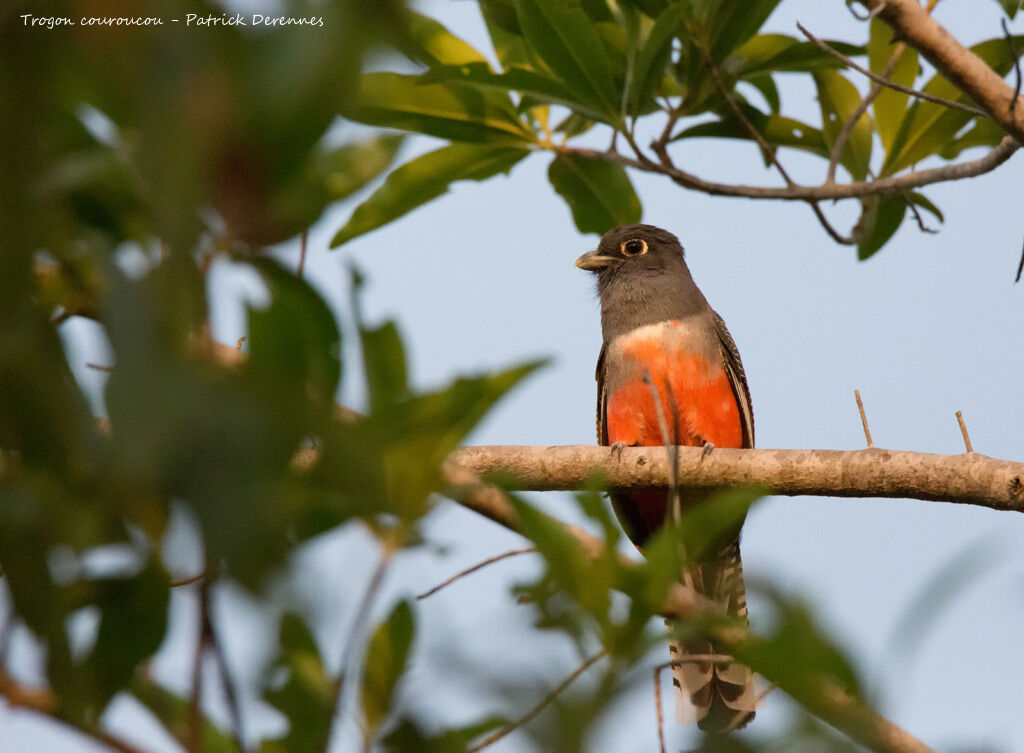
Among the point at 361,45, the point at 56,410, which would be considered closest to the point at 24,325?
the point at 56,410

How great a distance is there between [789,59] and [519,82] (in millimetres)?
1429

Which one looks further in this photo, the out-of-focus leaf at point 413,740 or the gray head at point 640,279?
the gray head at point 640,279

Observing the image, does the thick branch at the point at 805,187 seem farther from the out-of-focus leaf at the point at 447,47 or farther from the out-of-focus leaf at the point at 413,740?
the out-of-focus leaf at the point at 413,740

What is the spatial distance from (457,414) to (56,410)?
0.47 m

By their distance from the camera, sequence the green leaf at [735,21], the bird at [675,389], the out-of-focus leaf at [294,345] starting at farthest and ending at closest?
the bird at [675,389] < the green leaf at [735,21] < the out-of-focus leaf at [294,345]

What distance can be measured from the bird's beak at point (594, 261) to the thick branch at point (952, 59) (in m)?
3.95

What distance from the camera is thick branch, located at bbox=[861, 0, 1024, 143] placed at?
3645 mm

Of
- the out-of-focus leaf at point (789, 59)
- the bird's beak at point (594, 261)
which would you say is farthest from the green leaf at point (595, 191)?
the bird's beak at point (594, 261)

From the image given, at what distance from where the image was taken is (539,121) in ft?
17.5

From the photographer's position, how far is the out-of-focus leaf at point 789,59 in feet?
16.5

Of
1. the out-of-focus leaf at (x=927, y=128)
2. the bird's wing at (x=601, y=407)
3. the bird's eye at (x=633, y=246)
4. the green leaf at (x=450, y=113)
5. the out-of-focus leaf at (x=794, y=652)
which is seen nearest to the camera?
the out-of-focus leaf at (x=794, y=652)

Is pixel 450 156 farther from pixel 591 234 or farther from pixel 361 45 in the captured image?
pixel 361 45

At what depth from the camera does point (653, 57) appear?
4312mm

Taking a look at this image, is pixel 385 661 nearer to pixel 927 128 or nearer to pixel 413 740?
pixel 413 740
